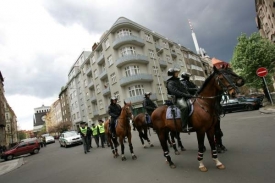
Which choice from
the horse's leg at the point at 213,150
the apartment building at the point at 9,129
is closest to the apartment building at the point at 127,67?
the apartment building at the point at 9,129

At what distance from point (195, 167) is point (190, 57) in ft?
194

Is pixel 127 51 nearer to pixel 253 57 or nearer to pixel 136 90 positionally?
pixel 136 90

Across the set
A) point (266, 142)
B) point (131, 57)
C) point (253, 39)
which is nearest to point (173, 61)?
point (131, 57)

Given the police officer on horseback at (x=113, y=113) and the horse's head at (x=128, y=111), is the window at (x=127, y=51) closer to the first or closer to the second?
the police officer on horseback at (x=113, y=113)

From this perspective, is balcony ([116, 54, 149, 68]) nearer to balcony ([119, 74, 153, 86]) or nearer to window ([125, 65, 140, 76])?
window ([125, 65, 140, 76])

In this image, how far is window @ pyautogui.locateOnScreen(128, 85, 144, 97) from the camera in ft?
121

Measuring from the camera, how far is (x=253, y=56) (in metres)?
22.4

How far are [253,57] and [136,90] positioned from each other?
780 inches

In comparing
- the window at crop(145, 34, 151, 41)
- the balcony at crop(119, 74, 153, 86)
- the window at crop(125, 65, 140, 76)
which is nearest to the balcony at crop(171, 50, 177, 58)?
the window at crop(145, 34, 151, 41)

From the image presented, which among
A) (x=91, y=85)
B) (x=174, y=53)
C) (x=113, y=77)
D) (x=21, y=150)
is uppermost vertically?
(x=174, y=53)

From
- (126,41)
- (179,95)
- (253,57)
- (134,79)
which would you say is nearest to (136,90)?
(134,79)

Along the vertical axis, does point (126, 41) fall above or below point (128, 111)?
above

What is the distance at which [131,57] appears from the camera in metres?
36.8

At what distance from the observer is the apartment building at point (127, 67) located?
37250 mm
